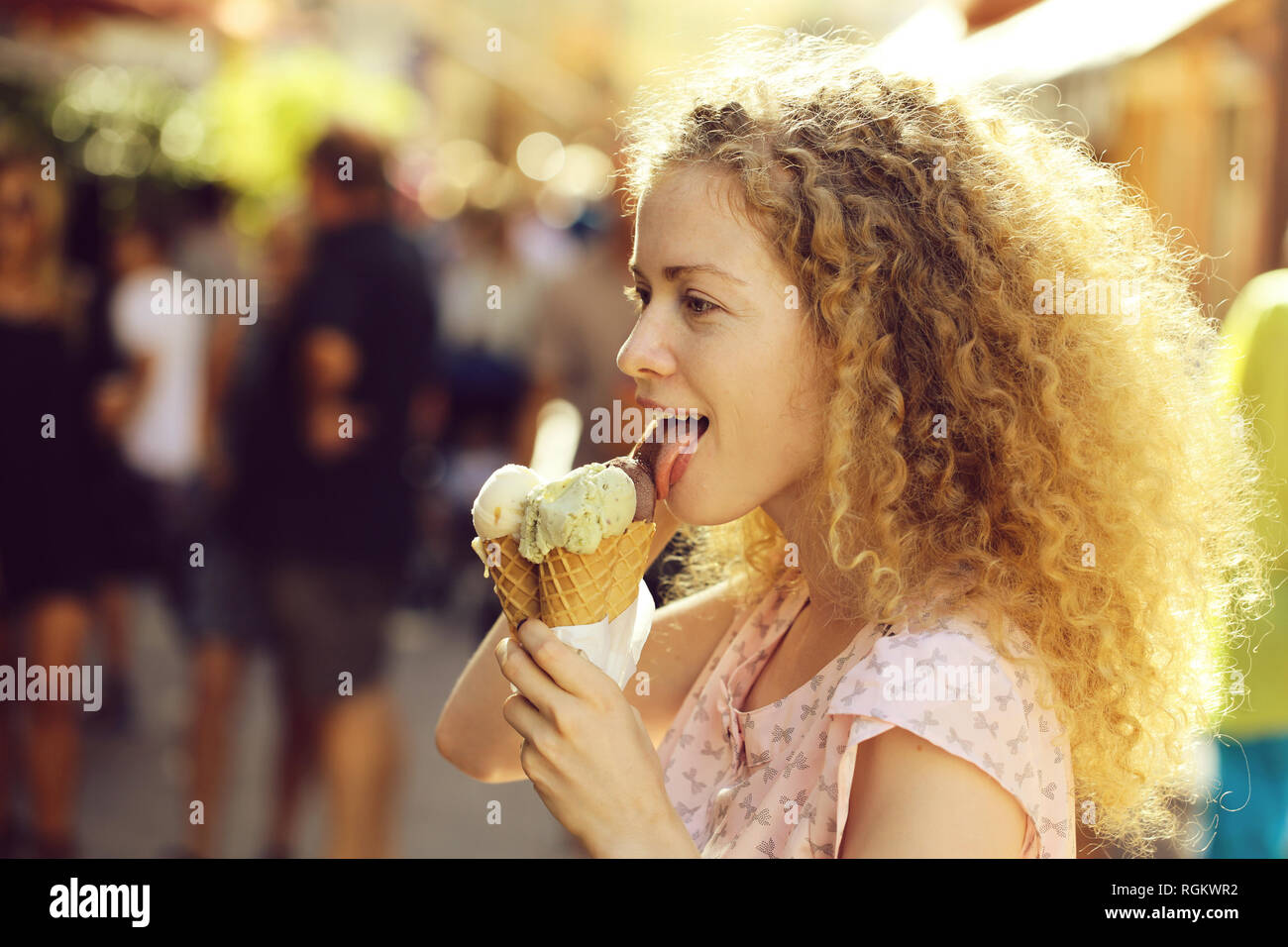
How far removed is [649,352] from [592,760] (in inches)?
24.6

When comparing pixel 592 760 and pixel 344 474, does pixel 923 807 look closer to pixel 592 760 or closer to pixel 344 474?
pixel 592 760

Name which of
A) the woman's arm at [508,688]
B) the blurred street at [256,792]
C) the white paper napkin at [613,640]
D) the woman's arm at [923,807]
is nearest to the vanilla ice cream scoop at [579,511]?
the white paper napkin at [613,640]

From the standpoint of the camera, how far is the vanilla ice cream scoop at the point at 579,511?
1.79 meters

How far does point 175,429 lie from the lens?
5949 millimetres

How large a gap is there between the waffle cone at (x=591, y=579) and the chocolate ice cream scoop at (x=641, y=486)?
0.07 feet

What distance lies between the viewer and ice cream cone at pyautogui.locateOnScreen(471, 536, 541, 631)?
6.26ft

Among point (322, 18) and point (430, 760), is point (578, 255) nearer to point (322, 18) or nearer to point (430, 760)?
point (430, 760)

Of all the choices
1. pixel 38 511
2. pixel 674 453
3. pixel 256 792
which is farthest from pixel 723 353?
pixel 256 792

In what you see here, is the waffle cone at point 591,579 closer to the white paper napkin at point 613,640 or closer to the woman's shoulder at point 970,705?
the white paper napkin at point 613,640

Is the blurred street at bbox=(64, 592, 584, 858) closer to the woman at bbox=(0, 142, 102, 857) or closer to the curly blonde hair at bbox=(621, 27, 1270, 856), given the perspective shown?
the woman at bbox=(0, 142, 102, 857)

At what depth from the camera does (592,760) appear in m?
1.62
